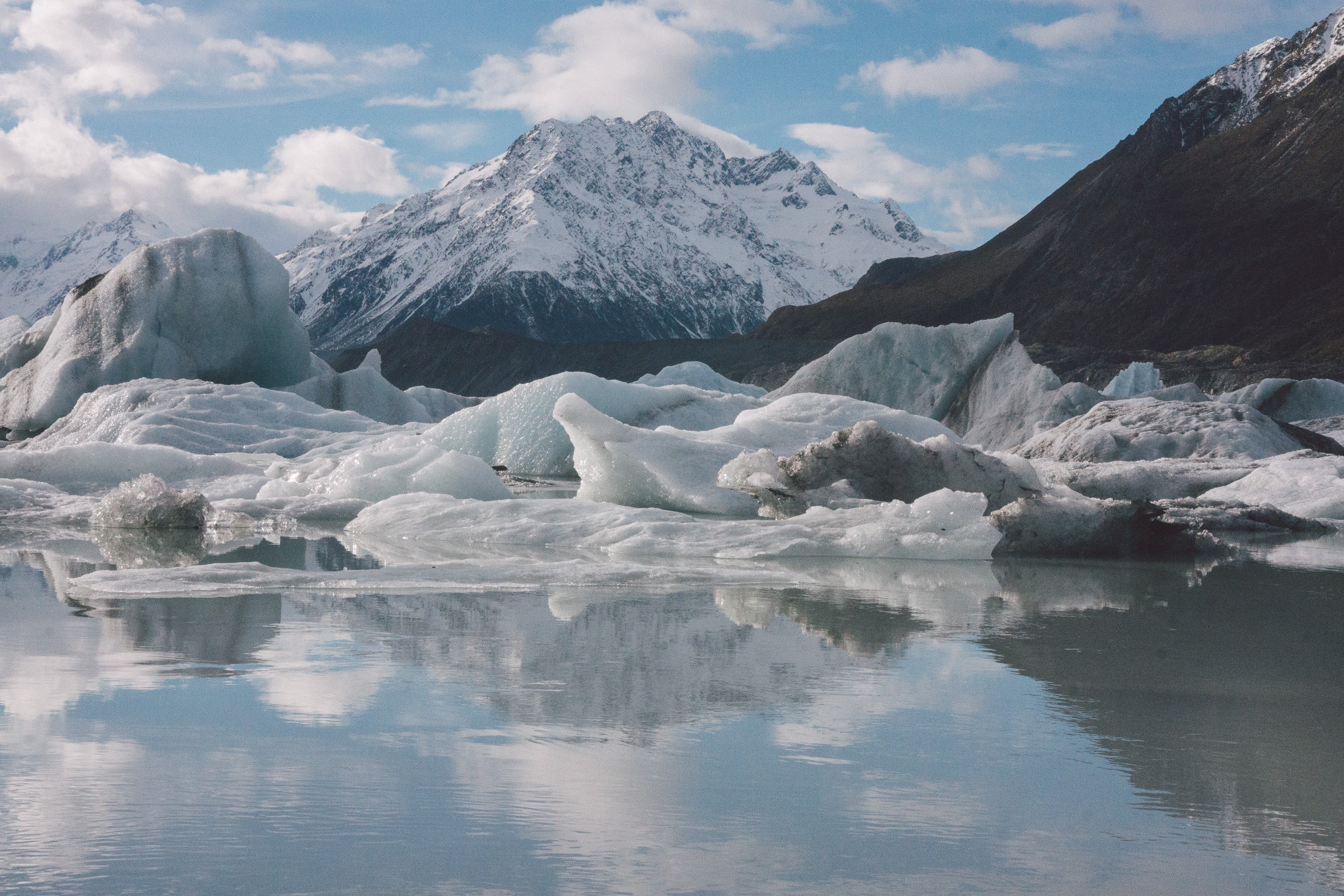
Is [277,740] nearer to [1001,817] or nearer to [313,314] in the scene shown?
[1001,817]

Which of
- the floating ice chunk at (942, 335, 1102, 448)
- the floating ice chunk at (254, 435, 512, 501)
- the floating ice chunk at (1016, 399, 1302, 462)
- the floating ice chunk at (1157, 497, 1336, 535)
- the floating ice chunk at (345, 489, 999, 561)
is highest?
the floating ice chunk at (942, 335, 1102, 448)

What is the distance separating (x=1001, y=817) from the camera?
2.11m

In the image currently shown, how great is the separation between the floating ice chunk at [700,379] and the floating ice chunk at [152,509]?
17.7 meters

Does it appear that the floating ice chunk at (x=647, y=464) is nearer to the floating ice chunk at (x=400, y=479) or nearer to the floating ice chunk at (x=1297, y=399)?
the floating ice chunk at (x=400, y=479)

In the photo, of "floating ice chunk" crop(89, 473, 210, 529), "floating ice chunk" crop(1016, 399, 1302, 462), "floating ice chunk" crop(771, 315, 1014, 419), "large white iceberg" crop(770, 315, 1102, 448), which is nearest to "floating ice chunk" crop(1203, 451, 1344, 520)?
"floating ice chunk" crop(1016, 399, 1302, 462)

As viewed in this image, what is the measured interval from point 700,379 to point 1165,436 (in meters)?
14.9

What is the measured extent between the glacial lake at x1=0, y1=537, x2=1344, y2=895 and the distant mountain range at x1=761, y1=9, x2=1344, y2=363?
49299 millimetres

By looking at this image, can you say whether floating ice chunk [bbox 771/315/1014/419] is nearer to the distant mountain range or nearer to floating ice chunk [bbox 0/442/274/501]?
floating ice chunk [bbox 0/442/274/501]

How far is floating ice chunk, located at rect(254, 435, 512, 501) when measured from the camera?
906cm

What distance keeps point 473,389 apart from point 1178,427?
55.3 meters

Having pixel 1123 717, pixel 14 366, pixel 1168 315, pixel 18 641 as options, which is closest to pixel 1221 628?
pixel 1123 717

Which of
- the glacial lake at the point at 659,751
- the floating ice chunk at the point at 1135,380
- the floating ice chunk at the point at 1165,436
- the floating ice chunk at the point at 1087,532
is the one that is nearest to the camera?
the glacial lake at the point at 659,751

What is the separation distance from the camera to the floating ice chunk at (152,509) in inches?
297

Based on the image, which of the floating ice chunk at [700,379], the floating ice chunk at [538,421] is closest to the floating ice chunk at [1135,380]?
the floating ice chunk at [700,379]
